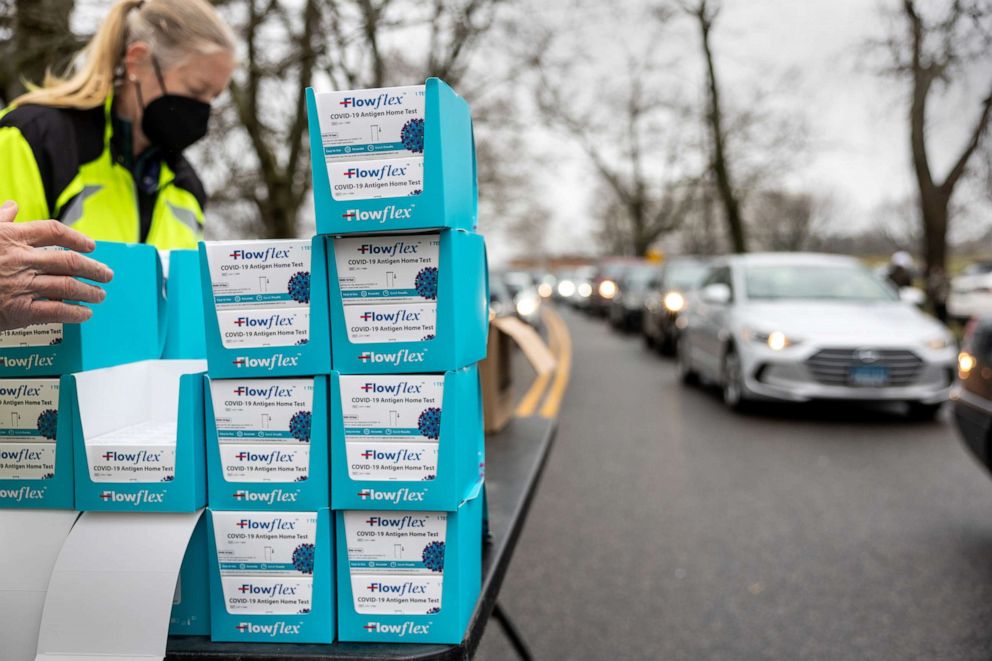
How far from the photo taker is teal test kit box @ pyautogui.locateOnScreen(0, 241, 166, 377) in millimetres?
1715

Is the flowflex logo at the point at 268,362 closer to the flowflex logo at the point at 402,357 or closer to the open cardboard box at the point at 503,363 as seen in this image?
the flowflex logo at the point at 402,357

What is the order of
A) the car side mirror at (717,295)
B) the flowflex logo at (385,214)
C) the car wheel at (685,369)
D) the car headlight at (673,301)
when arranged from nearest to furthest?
the flowflex logo at (385,214) < the car side mirror at (717,295) < the car wheel at (685,369) < the car headlight at (673,301)

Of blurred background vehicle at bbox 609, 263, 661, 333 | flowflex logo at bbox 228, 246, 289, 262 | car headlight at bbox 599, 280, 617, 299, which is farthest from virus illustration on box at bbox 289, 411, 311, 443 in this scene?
car headlight at bbox 599, 280, 617, 299

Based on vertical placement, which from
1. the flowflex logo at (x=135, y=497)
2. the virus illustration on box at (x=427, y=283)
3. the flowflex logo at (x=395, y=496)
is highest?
the virus illustration on box at (x=427, y=283)

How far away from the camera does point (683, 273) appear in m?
17.5

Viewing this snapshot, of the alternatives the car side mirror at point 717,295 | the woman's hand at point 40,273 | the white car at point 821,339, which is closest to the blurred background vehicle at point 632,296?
the car side mirror at point 717,295

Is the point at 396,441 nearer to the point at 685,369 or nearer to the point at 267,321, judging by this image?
the point at 267,321

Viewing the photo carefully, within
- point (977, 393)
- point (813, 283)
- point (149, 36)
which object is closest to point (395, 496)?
point (149, 36)

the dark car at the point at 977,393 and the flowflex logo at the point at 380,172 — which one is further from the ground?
the flowflex logo at the point at 380,172

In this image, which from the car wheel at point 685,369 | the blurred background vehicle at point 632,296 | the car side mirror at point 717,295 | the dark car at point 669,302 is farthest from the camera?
the blurred background vehicle at point 632,296

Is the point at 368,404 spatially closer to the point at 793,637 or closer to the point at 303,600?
the point at 303,600

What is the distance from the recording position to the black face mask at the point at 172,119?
264cm

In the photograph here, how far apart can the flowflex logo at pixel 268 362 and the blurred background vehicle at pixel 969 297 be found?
20.4m

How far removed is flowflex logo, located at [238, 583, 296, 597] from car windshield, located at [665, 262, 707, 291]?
1526cm
